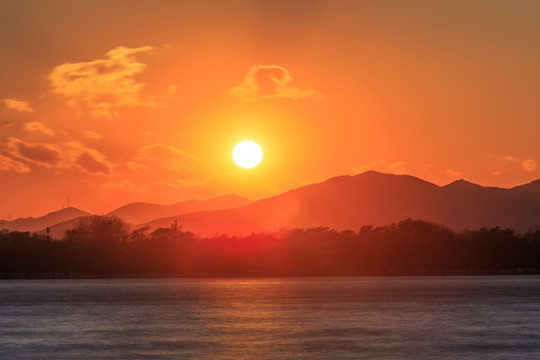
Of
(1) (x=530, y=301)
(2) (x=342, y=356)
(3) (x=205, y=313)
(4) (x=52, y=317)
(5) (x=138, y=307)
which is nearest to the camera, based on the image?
(2) (x=342, y=356)

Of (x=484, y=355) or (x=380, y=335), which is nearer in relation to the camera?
(x=484, y=355)

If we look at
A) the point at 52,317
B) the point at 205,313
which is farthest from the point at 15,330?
the point at 205,313

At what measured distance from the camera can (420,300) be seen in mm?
168375

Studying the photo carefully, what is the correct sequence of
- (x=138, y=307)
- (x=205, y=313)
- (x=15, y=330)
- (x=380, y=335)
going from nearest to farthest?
(x=380, y=335) → (x=15, y=330) → (x=205, y=313) → (x=138, y=307)

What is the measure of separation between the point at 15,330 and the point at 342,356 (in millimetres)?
43940

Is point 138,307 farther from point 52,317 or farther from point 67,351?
point 67,351

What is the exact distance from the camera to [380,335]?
9294cm

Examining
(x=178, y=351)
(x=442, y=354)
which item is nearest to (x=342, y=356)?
Answer: (x=442, y=354)

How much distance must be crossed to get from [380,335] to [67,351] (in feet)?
111

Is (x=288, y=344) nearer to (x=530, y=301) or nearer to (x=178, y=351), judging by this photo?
(x=178, y=351)

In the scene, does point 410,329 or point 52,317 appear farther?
point 52,317

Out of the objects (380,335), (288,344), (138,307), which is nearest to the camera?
(288,344)

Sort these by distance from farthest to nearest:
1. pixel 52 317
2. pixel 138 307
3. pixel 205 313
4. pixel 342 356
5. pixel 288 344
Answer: pixel 138 307 < pixel 205 313 < pixel 52 317 < pixel 288 344 < pixel 342 356

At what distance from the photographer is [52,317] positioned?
4781 inches
